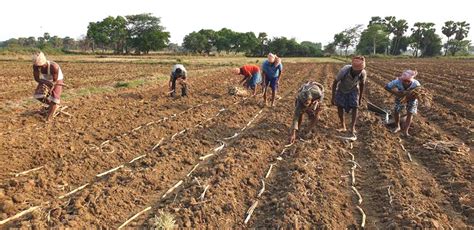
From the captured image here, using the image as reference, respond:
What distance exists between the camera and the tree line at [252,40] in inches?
2670

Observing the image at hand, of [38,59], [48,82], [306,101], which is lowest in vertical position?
[306,101]

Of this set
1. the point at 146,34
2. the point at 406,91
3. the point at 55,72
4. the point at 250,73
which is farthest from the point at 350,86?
the point at 146,34

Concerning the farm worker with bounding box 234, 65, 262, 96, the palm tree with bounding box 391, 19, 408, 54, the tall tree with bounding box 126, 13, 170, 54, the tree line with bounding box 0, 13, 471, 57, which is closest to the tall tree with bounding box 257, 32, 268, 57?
the tree line with bounding box 0, 13, 471, 57

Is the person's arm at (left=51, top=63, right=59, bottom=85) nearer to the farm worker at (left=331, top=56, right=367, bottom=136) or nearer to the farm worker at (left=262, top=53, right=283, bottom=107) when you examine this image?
the farm worker at (left=262, top=53, right=283, bottom=107)

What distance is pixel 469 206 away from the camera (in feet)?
14.6

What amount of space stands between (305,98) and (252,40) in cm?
7027

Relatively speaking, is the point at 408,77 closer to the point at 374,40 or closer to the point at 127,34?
the point at 127,34

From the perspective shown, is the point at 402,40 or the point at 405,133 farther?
the point at 402,40

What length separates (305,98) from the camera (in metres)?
6.65

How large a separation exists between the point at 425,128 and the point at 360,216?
4.44 metres

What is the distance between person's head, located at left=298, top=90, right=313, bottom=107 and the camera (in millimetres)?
6637

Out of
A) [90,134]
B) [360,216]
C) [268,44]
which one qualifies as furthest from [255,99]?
[268,44]

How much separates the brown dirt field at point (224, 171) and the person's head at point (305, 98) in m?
0.67

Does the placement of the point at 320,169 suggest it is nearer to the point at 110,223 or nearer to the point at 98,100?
the point at 110,223
